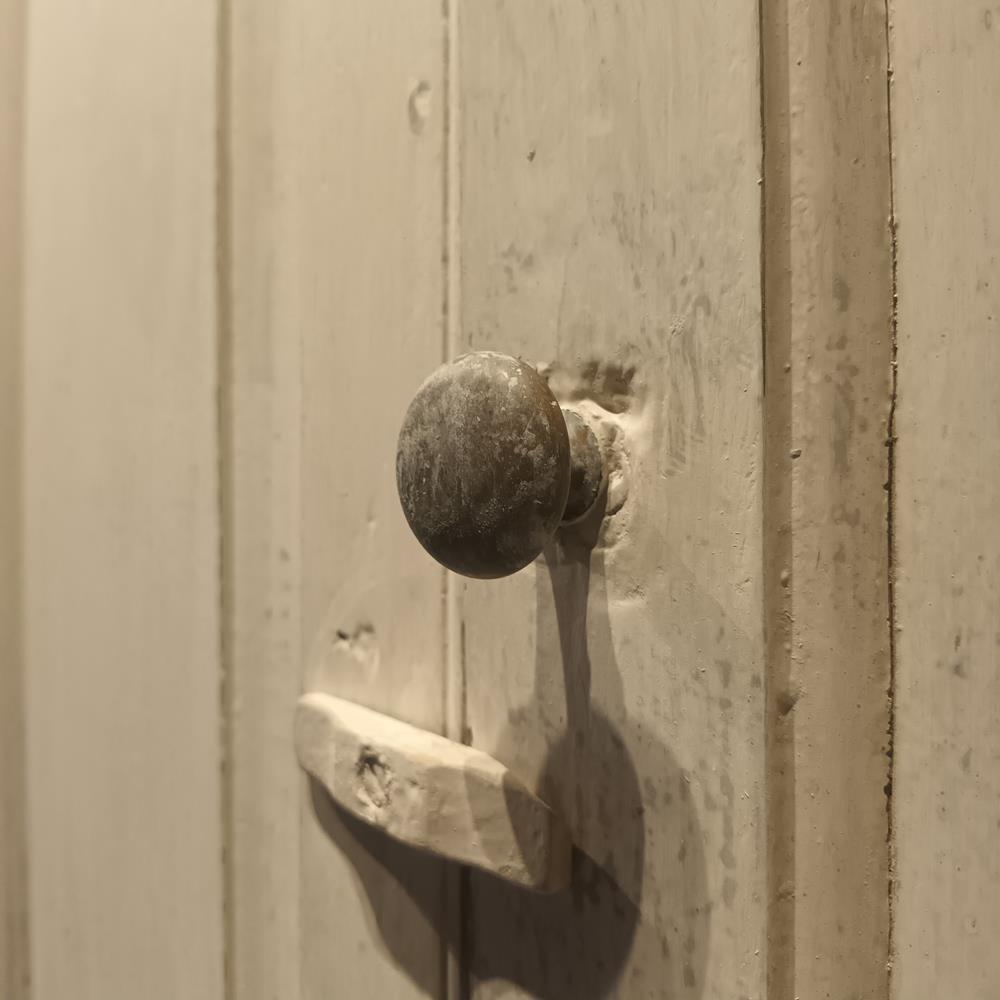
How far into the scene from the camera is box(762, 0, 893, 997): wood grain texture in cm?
26

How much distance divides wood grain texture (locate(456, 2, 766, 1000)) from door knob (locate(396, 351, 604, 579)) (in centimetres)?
4

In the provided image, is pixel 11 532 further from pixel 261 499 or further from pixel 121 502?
pixel 261 499

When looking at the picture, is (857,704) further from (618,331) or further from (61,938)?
(61,938)

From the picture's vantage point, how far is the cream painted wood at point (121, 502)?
1.64ft

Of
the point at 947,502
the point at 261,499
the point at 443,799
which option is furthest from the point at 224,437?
the point at 947,502

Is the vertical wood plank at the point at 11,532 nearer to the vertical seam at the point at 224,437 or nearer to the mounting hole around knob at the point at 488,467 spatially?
the vertical seam at the point at 224,437

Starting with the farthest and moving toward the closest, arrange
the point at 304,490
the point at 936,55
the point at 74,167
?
the point at 74,167 < the point at 304,490 < the point at 936,55

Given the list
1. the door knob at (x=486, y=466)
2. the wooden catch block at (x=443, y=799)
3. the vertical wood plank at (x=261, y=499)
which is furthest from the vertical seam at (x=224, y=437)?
the door knob at (x=486, y=466)

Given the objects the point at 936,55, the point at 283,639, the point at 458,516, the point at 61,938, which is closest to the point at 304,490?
the point at 283,639

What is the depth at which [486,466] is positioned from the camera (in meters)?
0.26

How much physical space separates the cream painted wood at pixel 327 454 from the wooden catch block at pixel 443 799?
20mm

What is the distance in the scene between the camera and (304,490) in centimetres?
43

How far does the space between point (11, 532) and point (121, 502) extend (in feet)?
0.50

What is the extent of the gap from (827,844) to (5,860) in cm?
60
